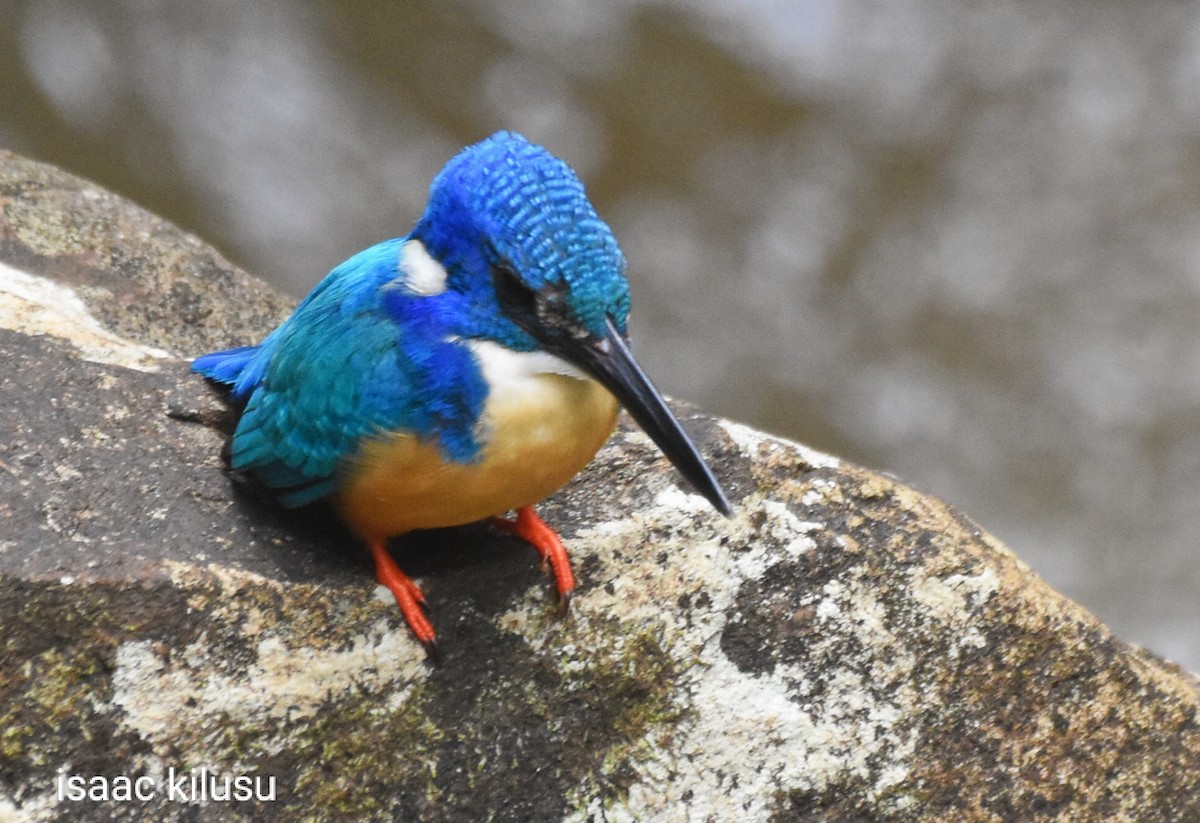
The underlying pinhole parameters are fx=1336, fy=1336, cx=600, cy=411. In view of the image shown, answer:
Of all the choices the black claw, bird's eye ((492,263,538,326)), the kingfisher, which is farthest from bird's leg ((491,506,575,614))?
bird's eye ((492,263,538,326))

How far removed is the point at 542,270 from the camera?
2691 mm

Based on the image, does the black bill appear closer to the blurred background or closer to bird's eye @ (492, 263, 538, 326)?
bird's eye @ (492, 263, 538, 326)

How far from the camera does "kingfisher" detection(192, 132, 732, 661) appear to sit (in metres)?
2.72

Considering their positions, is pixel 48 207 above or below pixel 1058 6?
below

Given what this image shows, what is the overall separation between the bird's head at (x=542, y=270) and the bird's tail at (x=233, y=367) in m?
0.88

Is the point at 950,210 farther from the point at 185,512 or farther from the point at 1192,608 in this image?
the point at 185,512

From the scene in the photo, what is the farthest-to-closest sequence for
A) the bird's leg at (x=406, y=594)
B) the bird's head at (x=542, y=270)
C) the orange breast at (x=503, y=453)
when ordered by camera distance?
the bird's leg at (x=406, y=594)
the orange breast at (x=503, y=453)
the bird's head at (x=542, y=270)

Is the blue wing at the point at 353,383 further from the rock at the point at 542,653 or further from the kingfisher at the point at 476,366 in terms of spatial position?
the rock at the point at 542,653

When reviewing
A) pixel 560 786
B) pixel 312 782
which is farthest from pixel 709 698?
pixel 312 782

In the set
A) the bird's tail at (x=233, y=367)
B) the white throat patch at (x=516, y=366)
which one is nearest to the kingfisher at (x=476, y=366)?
the white throat patch at (x=516, y=366)

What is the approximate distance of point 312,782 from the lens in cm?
293

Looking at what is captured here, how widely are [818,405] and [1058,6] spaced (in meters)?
3.20

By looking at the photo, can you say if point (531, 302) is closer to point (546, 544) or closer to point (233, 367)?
point (546, 544)

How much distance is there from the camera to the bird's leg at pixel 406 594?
3.05 meters
